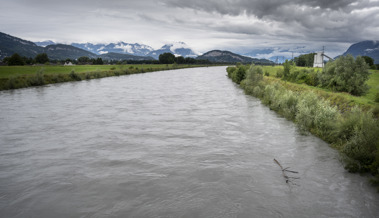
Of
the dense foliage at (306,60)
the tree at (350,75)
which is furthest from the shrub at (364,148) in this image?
the dense foliage at (306,60)

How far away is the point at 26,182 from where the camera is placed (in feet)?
34.6

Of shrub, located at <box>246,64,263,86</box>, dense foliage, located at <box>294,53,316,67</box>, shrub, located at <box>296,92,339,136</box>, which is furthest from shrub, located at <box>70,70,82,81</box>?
dense foliage, located at <box>294,53,316,67</box>

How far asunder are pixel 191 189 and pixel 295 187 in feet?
14.3

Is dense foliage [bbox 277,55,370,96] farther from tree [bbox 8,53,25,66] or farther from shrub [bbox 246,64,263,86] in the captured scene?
tree [bbox 8,53,25,66]

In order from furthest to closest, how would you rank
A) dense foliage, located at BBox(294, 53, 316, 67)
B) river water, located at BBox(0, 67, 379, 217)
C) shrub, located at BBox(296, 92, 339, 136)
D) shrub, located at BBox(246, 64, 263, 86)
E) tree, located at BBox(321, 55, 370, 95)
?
dense foliage, located at BBox(294, 53, 316, 67) → shrub, located at BBox(246, 64, 263, 86) → tree, located at BBox(321, 55, 370, 95) → shrub, located at BBox(296, 92, 339, 136) → river water, located at BBox(0, 67, 379, 217)

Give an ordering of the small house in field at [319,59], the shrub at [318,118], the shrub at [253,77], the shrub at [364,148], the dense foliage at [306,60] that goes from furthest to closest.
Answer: the dense foliage at [306,60]
the small house in field at [319,59]
the shrub at [253,77]
the shrub at [318,118]
the shrub at [364,148]

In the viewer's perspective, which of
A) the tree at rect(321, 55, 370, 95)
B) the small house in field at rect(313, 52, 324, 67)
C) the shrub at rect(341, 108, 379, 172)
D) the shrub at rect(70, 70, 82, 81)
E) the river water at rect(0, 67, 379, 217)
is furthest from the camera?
the small house in field at rect(313, 52, 324, 67)

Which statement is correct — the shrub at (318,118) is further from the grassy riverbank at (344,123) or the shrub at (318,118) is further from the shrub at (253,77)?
the shrub at (253,77)

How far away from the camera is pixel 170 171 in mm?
11648

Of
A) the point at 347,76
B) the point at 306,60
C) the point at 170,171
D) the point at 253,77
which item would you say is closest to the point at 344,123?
the point at 170,171

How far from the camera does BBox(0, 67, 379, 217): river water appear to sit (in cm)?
878

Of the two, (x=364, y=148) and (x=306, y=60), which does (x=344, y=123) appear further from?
(x=306, y=60)

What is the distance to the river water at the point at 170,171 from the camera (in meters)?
8.78

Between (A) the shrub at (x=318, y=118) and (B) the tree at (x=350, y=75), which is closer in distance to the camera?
(A) the shrub at (x=318, y=118)
